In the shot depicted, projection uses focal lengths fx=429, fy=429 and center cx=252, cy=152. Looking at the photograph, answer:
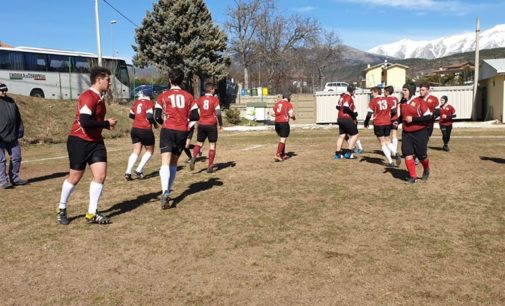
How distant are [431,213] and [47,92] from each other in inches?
1052

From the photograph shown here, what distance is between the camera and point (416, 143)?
7.92 metres

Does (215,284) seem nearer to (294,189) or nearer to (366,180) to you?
(294,189)

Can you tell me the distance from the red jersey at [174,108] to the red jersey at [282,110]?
15.7ft

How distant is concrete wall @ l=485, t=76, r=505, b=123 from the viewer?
1003 inches

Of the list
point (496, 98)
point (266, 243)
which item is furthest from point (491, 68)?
point (266, 243)

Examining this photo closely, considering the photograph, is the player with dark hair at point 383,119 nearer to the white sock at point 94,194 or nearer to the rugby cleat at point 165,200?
the rugby cleat at point 165,200

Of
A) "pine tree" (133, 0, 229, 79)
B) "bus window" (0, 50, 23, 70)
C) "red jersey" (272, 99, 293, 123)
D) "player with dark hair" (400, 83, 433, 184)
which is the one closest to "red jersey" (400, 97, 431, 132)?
"player with dark hair" (400, 83, 433, 184)

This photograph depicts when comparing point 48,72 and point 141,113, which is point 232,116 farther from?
point 141,113

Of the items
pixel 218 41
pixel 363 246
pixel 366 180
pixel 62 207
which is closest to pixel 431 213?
pixel 363 246

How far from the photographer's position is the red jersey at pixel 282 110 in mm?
11219

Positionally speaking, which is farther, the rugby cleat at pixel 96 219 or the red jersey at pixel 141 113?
the red jersey at pixel 141 113

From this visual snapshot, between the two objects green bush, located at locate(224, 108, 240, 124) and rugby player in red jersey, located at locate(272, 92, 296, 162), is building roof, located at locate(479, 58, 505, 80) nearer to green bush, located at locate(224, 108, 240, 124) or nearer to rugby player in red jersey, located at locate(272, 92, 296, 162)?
green bush, located at locate(224, 108, 240, 124)

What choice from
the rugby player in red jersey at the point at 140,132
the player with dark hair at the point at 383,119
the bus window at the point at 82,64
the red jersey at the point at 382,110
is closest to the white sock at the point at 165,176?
the rugby player in red jersey at the point at 140,132

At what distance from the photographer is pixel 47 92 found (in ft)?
89.4
